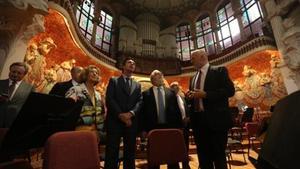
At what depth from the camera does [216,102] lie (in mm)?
1940

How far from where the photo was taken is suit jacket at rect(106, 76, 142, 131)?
2.12 m

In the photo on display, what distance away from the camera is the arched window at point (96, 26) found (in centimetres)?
1037

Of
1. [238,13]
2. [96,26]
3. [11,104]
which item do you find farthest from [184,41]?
[11,104]

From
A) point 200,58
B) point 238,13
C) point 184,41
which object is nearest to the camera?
point 200,58

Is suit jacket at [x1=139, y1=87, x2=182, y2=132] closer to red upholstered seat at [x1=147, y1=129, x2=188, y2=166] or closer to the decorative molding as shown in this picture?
red upholstered seat at [x1=147, y1=129, x2=188, y2=166]

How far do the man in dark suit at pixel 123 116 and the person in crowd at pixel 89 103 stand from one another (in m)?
0.11

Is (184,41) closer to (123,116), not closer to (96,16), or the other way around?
(96,16)

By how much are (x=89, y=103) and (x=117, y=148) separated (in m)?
0.58

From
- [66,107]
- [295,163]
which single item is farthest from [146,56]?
[295,163]

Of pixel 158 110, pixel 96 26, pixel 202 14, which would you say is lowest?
pixel 158 110

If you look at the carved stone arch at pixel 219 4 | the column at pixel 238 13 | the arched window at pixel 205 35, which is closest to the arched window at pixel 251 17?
the column at pixel 238 13

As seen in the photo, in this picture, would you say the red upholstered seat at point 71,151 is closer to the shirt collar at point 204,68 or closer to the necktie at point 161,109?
the necktie at point 161,109

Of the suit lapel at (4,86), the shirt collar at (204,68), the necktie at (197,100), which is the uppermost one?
the shirt collar at (204,68)

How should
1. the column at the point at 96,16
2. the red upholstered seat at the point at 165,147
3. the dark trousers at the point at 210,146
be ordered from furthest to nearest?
the column at the point at 96,16 → the dark trousers at the point at 210,146 → the red upholstered seat at the point at 165,147
